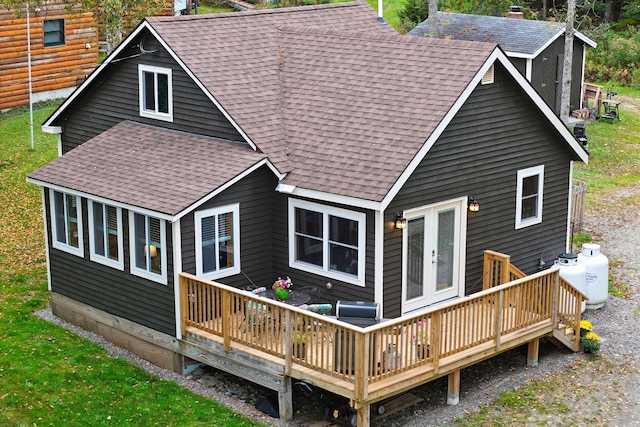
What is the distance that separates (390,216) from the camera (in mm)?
17422

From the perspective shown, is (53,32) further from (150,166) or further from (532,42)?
(150,166)

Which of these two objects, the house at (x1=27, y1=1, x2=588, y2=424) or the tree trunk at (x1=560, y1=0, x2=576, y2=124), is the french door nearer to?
the house at (x1=27, y1=1, x2=588, y2=424)

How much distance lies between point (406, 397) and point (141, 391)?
4.46 metres

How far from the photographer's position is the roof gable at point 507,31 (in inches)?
1336

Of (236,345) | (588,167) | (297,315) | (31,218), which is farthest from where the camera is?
(588,167)

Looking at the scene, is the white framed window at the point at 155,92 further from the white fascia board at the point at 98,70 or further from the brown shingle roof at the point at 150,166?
the white fascia board at the point at 98,70

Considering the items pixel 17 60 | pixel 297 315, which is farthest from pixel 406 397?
pixel 17 60

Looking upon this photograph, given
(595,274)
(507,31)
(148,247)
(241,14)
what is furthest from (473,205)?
(507,31)

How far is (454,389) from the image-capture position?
16938 millimetres

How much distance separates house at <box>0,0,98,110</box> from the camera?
33906 mm

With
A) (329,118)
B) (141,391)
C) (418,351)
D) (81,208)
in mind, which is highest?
(329,118)

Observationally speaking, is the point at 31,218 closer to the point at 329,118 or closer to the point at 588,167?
the point at 329,118

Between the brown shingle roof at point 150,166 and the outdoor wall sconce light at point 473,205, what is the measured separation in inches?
153

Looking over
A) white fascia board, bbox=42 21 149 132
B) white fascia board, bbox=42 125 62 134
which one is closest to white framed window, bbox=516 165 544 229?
white fascia board, bbox=42 21 149 132
